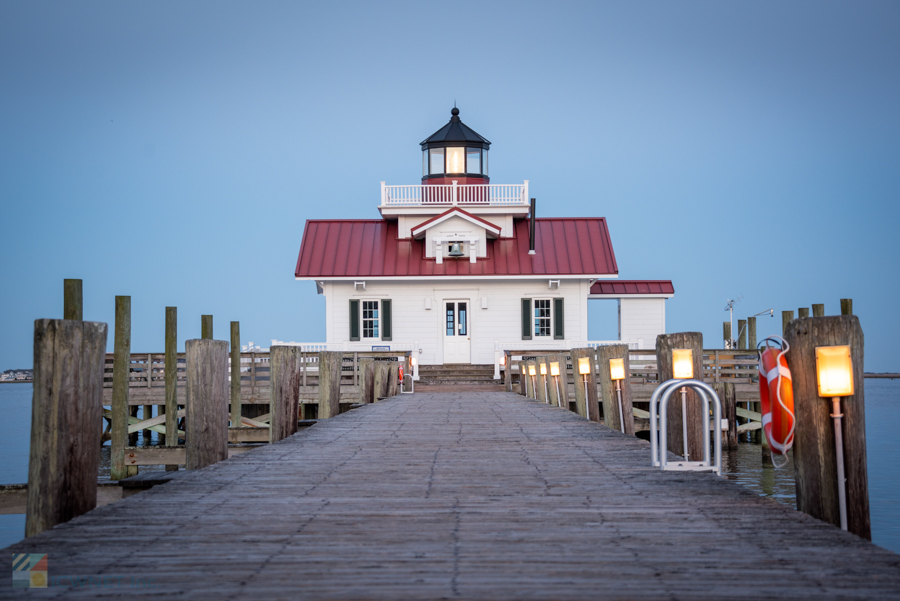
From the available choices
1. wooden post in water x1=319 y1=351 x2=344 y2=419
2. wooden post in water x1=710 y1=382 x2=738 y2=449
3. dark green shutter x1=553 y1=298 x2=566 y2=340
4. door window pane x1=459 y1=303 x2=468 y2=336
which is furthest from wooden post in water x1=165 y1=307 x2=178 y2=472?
dark green shutter x1=553 y1=298 x2=566 y2=340

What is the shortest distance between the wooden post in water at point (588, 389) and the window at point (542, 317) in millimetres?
15629

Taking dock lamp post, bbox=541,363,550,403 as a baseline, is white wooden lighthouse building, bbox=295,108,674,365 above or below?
above

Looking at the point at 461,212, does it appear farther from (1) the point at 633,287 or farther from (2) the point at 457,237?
(1) the point at 633,287

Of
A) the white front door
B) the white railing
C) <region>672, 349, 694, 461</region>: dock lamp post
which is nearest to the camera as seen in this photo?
<region>672, 349, 694, 461</region>: dock lamp post

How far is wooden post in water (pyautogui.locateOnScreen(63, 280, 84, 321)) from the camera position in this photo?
8.06 meters

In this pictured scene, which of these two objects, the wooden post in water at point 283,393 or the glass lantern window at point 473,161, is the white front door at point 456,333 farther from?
the wooden post in water at point 283,393

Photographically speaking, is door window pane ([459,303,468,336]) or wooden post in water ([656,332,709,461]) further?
door window pane ([459,303,468,336])

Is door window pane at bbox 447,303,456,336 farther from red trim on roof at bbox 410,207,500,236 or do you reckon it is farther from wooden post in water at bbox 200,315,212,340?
wooden post in water at bbox 200,315,212,340

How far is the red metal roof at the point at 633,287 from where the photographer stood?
29.0 m

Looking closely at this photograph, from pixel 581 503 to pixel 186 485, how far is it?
2.52 m

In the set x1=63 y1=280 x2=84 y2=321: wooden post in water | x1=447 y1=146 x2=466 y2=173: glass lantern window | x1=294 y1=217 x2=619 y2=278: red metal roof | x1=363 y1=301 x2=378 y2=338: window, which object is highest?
x1=447 y1=146 x2=466 y2=173: glass lantern window

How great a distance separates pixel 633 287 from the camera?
29.5m

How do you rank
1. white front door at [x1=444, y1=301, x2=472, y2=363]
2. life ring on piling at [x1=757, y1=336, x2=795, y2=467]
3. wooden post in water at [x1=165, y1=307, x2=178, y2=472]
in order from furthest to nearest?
1. white front door at [x1=444, y1=301, x2=472, y2=363]
2. wooden post in water at [x1=165, y1=307, x2=178, y2=472]
3. life ring on piling at [x1=757, y1=336, x2=795, y2=467]

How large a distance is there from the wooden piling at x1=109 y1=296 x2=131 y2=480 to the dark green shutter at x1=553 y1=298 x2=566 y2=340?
18169 millimetres
